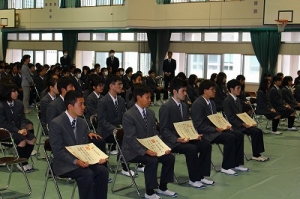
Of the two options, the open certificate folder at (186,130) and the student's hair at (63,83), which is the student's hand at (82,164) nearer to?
the open certificate folder at (186,130)

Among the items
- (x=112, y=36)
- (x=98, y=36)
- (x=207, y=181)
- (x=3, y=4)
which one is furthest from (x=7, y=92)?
(x=3, y=4)

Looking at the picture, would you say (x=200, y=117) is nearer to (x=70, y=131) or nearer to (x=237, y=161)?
(x=237, y=161)

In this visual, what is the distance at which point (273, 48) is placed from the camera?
1661cm

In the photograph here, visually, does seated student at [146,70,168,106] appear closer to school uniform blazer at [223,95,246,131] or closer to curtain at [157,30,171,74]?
curtain at [157,30,171,74]

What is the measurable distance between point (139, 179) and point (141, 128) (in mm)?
1101

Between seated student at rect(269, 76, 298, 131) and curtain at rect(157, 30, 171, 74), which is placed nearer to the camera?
seated student at rect(269, 76, 298, 131)

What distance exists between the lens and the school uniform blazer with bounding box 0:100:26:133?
21.5 feet

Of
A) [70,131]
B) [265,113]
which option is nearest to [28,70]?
[265,113]

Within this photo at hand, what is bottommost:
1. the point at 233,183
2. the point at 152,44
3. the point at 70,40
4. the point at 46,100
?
the point at 233,183

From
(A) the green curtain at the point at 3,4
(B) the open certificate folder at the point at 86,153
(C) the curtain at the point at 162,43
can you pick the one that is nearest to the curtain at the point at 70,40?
(A) the green curtain at the point at 3,4

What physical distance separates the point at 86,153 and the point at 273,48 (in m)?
12.9

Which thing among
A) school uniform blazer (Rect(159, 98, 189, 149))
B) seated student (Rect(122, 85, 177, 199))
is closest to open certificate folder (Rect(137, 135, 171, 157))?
seated student (Rect(122, 85, 177, 199))

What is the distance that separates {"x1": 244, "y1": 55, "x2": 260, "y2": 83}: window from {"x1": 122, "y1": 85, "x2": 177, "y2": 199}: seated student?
1234 cm

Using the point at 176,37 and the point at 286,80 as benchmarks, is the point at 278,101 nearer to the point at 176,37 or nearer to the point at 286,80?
the point at 286,80
